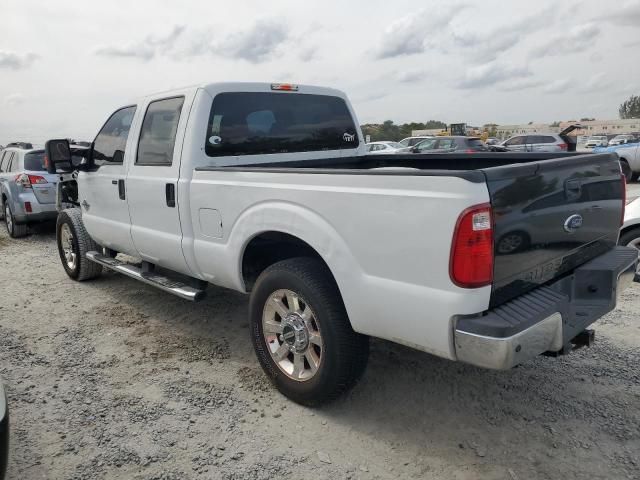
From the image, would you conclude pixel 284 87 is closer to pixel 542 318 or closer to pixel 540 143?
pixel 542 318

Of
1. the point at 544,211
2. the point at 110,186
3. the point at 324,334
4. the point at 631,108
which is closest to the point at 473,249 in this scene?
the point at 544,211

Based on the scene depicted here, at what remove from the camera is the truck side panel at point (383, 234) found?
7.53 ft

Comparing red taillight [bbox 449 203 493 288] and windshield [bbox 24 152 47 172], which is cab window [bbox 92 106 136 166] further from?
windshield [bbox 24 152 47 172]

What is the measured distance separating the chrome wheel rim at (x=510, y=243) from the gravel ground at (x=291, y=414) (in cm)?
111

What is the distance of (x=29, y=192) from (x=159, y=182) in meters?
6.04

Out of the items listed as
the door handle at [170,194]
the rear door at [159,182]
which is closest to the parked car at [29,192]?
the rear door at [159,182]

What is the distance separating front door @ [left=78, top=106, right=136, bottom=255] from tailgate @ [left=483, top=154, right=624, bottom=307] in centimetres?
330

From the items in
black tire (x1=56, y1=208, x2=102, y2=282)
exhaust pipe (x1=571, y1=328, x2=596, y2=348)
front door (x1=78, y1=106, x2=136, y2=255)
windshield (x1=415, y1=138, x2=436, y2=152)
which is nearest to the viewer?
exhaust pipe (x1=571, y1=328, x2=596, y2=348)

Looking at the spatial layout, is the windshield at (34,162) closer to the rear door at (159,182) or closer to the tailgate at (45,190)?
the tailgate at (45,190)

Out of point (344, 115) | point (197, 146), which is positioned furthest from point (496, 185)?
point (344, 115)

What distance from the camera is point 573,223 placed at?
2.80 metres

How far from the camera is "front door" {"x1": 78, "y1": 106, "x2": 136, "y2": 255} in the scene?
15.2ft

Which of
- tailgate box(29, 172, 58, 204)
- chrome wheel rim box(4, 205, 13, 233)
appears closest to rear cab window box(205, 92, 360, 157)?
tailgate box(29, 172, 58, 204)

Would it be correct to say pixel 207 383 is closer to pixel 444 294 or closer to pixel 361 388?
pixel 361 388
